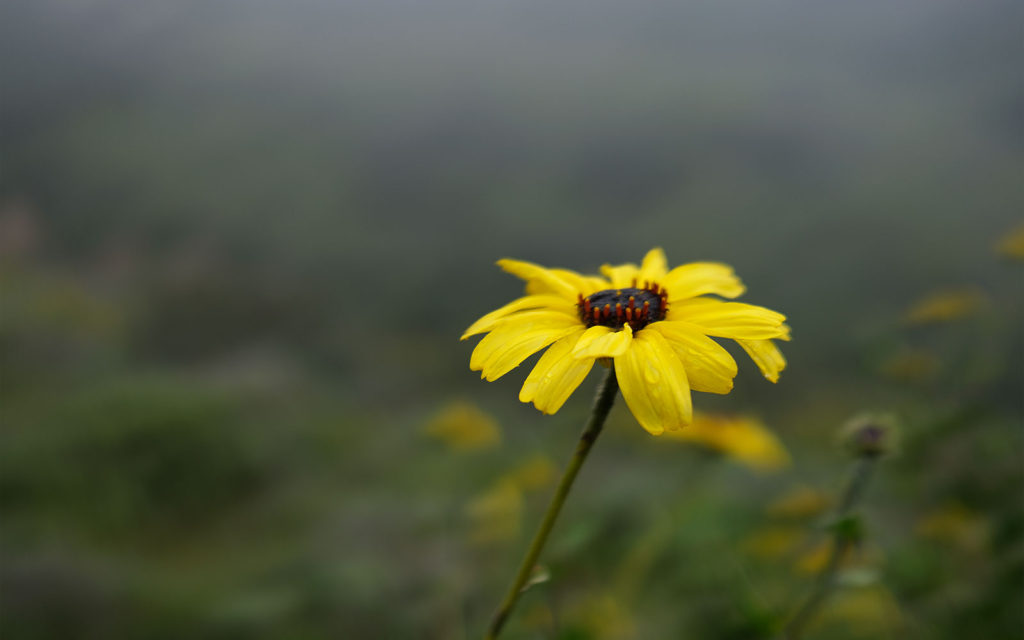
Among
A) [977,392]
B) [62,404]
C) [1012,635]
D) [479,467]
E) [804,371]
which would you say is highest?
[62,404]

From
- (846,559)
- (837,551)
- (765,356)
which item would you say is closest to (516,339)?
(765,356)

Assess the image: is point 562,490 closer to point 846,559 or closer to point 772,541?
point 846,559

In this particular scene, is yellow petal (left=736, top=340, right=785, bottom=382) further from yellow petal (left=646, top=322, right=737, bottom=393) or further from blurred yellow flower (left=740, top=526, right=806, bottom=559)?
blurred yellow flower (left=740, top=526, right=806, bottom=559)

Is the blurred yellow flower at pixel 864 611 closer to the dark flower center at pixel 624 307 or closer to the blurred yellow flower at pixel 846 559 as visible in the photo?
the blurred yellow flower at pixel 846 559

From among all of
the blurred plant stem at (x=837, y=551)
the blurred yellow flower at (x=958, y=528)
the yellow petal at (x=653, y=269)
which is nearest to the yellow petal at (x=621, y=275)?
the yellow petal at (x=653, y=269)

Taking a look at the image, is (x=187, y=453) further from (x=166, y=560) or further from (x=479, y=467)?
(x=479, y=467)

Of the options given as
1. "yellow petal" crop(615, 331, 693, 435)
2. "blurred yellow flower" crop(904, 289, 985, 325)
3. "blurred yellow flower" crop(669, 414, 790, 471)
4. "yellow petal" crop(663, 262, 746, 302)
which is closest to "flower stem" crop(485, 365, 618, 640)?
"yellow petal" crop(615, 331, 693, 435)

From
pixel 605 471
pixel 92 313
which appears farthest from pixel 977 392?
pixel 92 313
